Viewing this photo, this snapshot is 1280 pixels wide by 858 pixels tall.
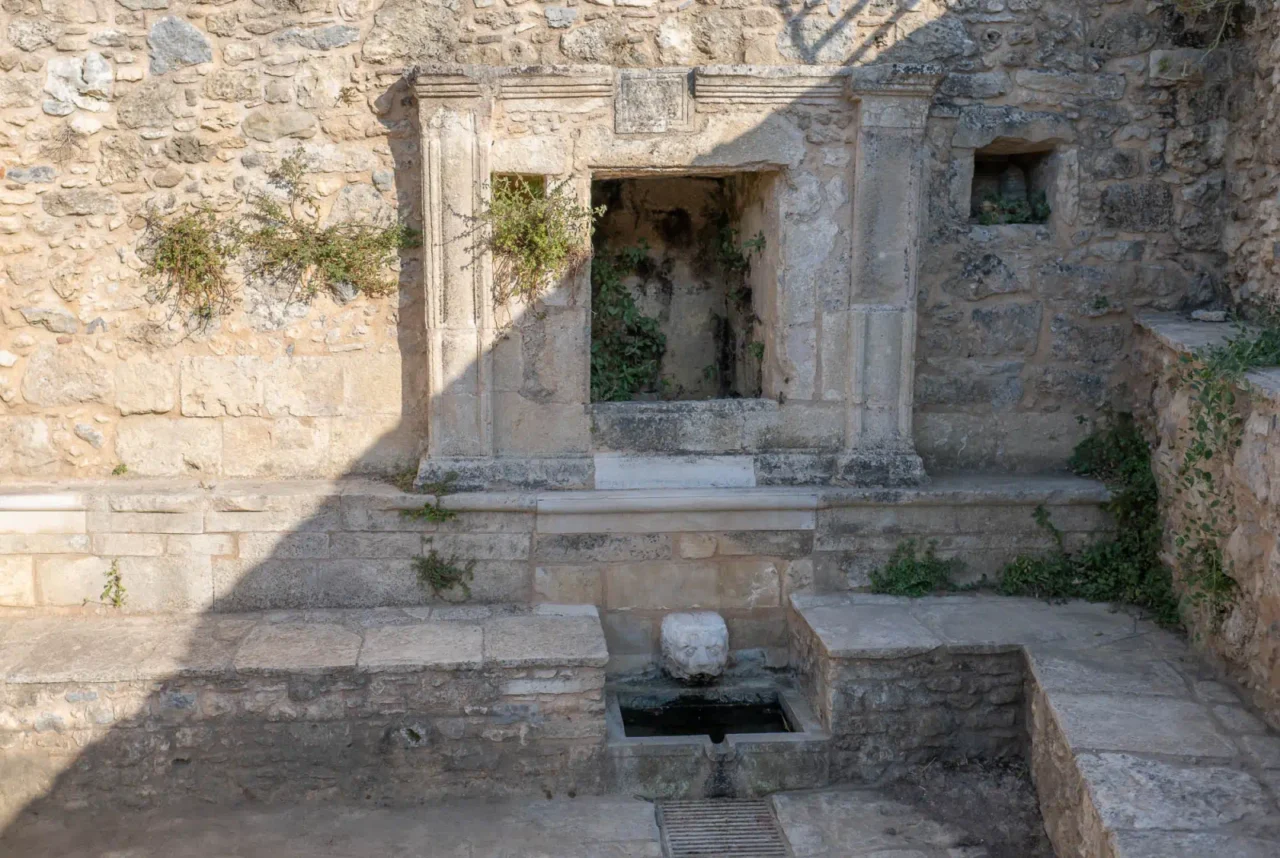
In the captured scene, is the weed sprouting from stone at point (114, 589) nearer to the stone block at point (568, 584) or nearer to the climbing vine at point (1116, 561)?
the stone block at point (568, 584)

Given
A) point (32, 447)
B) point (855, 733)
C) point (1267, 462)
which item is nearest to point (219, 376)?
point (32, 447)

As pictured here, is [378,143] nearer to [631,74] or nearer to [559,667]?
[631,74]

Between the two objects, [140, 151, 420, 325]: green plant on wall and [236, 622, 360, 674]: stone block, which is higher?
[140, 151, 420, 325]: green plant on wall

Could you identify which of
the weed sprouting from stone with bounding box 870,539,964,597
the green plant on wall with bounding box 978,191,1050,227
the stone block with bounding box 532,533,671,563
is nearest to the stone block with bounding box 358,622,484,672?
the stone block with bounding box 532,533,671,563

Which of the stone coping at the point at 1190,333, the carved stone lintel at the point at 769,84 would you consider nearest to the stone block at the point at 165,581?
the carved stone lintel at the point at 769,84

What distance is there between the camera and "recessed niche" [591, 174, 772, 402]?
18.9ft

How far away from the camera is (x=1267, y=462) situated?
411 cm

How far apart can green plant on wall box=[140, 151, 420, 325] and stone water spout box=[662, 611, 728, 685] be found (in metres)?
2.03

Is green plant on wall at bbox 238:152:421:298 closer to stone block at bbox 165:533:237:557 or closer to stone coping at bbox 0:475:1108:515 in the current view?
stone coping at bbox 0:475:1108:515

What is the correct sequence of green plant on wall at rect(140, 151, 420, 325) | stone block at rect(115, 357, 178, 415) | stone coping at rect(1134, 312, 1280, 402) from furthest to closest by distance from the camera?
stone block at rect(115, 357, 178, 415) → green plant on wall at rect(140, 151, 420, 325) → stone coping at rect(1134, 312, 1280, 402)

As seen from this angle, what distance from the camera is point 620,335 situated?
586 centimetres

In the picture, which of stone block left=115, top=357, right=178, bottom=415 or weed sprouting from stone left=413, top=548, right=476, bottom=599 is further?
stone block left=115, top=357, right=178, bottom=415

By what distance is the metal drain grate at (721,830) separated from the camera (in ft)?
14.0

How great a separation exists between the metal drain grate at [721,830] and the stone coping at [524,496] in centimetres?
128
